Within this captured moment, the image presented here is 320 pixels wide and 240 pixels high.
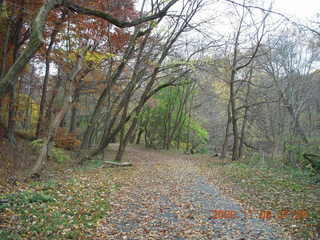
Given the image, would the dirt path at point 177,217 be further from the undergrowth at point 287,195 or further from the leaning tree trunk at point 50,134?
the leaning tree trunk at point 50,134

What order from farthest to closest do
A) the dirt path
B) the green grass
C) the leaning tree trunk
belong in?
the leaning tree trunk → the dirt path → the green grass

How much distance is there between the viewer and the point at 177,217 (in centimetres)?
612

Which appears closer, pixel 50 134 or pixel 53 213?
pixel 53 213

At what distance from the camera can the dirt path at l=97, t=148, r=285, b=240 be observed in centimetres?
516

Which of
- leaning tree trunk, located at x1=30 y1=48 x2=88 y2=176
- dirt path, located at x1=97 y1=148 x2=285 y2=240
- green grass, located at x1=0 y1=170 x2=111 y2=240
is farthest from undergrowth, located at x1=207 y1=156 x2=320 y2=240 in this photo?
leaning tree trunk, located at x1=30 y1=48 x2=88 y2=176

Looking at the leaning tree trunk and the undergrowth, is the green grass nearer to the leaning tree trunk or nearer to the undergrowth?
the leaning tree trunk

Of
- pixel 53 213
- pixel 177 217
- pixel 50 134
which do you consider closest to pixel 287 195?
pixel 177 217

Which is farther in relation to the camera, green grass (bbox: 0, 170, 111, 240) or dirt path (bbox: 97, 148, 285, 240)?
dirt path (bbox: 97, 148, 285, 240)

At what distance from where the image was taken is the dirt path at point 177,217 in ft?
16.9

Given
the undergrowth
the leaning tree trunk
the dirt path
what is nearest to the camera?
the dirt path

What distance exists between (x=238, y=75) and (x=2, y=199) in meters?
18.7

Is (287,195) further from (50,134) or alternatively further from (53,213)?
(50,134)

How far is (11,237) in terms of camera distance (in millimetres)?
4156

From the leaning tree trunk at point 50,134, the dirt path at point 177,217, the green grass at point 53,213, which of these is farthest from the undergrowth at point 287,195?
the leaning tree trunk at point 50,134
